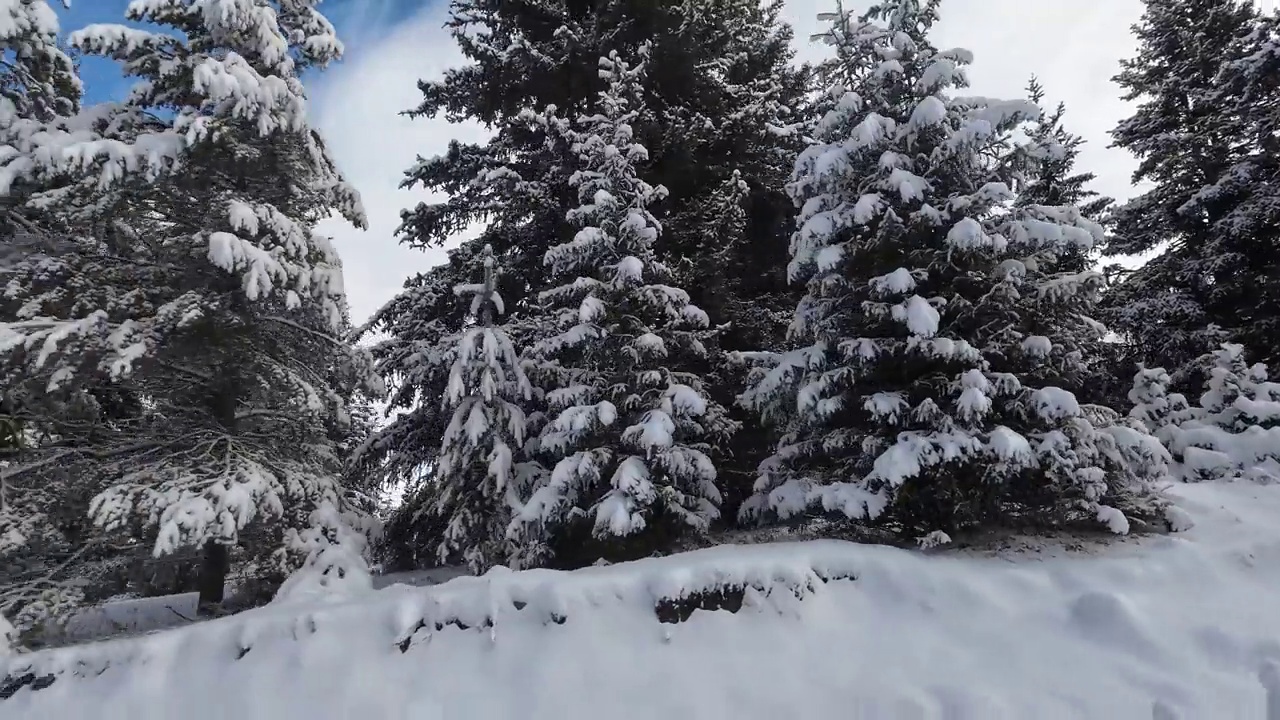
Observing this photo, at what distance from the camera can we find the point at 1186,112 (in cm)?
1467

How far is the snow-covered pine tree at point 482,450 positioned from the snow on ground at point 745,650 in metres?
2.57

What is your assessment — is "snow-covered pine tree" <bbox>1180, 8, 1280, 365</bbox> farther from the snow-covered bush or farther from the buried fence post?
the buried fence post

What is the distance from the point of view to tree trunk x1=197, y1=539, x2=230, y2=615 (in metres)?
7.75

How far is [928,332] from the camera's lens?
20.7ft

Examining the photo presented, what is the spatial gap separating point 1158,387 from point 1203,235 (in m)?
5.93

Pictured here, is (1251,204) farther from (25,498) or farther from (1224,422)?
(25,498)

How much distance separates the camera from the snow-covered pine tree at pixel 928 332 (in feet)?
20.7

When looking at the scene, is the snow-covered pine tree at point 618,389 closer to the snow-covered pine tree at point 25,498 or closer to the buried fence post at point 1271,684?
the buried fence post at point 1271,684

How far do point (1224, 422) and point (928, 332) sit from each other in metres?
7.47

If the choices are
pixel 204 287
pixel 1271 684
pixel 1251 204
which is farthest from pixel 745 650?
pixel 1251 204

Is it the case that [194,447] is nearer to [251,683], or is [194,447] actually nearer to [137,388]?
[137,388]

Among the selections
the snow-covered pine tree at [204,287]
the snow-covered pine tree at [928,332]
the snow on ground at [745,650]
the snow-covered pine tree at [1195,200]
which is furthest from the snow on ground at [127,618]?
the snow-covered pine tree at [1195,200]

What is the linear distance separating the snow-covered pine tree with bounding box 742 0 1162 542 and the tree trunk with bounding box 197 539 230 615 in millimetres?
6582

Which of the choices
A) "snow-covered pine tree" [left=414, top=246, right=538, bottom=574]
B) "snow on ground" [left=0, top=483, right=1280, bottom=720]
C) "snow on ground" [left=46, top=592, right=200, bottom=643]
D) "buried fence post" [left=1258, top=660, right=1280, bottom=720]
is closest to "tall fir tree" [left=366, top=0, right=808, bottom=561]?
"snow-covered pine tree" [left=414, top=246, right=538, bottom=574]
